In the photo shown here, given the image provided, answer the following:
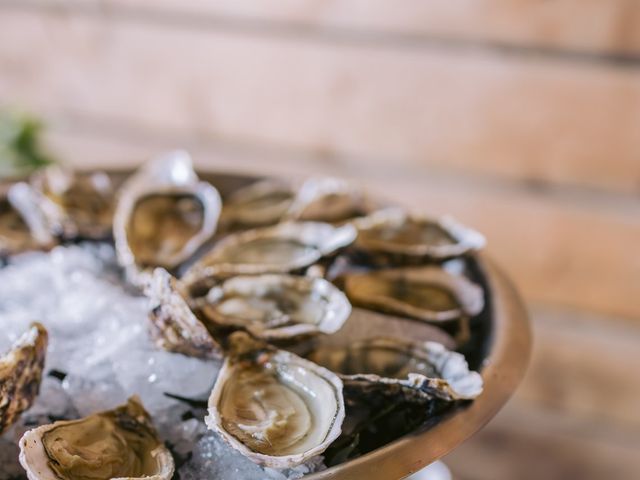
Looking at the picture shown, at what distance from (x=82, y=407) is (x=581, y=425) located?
981mm

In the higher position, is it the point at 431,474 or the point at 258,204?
the point at 258,204

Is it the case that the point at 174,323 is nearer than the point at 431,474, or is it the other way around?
the point at 174,323

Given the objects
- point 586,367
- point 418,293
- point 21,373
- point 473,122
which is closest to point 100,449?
point 21,373

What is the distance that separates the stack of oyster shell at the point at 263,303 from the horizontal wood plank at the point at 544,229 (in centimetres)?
34

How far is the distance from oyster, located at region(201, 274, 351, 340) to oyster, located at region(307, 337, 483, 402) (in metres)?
0.03

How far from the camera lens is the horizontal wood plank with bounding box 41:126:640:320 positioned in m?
1.14

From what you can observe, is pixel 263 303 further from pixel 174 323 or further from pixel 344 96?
pixel 344 96

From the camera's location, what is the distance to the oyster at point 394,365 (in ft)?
1.67

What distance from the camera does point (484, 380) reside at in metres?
0.52

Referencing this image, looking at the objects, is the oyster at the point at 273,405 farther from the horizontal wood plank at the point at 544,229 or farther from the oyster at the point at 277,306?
the horizontal wood plank at the point at 544,229

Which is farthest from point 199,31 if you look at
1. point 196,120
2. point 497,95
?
point 497,95

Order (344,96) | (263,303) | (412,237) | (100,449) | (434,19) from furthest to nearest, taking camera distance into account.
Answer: (344,96) < (434,19) < (412,237) < (263,303) < (100,449)

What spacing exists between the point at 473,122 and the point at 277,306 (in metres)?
0.64

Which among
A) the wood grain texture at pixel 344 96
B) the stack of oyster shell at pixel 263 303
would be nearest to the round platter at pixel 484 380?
the stack of oyster shell at pixel 263 303
